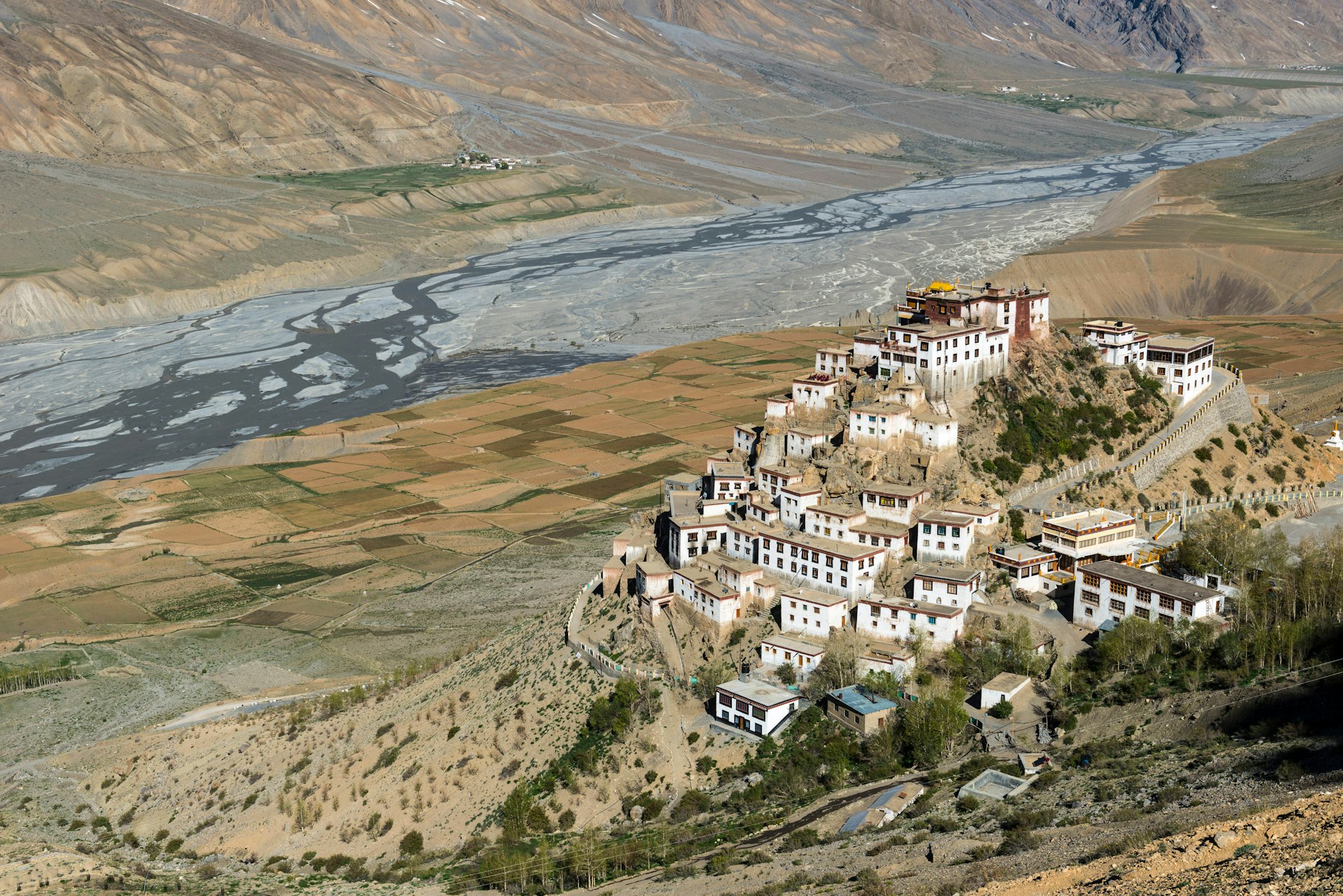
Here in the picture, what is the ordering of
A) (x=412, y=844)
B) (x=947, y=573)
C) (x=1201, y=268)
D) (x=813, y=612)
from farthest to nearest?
1. (x=1201, y=268)
2. (x=813, y=612)
3. (x=947, y=573)
4. (x=412, y=844)

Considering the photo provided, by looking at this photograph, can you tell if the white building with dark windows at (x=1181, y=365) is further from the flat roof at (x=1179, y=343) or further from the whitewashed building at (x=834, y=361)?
the whitewashed building at (x=834, y=361)

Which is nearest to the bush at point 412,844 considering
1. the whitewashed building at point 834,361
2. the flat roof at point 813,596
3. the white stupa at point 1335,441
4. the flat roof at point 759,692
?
the flat roof at point 759,692

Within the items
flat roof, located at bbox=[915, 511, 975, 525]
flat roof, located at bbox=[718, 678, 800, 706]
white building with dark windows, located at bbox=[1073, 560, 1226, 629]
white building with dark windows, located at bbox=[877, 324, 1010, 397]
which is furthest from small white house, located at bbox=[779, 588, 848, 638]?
white building with dark windows, located at bbox=[877, 324, 1010, 397]

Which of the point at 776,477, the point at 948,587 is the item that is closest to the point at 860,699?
the point at 948,587

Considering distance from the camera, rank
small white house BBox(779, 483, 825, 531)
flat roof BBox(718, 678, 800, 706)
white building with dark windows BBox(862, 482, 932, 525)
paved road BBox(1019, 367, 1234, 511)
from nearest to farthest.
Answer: flat roof BBox(718, 678, 800, 706), white building with dark windows BBox(862, 482, 932, 525), small white house BBox(779, 483, 825, 531), paved road BBox(1019, 367, 1234, 511)

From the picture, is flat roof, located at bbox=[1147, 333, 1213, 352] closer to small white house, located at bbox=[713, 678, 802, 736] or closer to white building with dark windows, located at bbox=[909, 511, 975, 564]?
white building with dark windows, located at bbox=[909, 511, 975, 564]

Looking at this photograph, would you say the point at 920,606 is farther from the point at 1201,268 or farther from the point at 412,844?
the point at 1201,268
